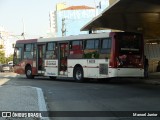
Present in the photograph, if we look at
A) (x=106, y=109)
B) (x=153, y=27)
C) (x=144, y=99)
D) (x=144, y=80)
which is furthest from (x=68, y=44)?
(x=106, y=109)

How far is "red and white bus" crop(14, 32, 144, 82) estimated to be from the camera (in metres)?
25.3

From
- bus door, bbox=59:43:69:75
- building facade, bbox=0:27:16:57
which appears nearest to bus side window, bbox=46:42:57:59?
bus door, bbox=59:43:69:75

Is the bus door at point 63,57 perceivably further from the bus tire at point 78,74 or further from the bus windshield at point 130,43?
the bus windshield at point 130,43

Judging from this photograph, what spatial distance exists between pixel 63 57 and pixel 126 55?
5.66 meters

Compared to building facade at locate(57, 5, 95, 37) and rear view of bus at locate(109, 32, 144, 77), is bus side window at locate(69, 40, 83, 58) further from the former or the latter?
building facade at locate(57, 5, 95, 37)

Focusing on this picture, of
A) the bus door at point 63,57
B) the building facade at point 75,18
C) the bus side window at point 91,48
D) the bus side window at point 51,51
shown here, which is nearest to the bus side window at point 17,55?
the bus side window at point 51,51

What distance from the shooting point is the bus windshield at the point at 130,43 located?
25422 millimetres

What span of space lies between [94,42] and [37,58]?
23.9ft

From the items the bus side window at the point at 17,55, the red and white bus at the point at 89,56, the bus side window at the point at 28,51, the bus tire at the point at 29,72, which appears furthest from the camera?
the bus side window at the point at 17,55

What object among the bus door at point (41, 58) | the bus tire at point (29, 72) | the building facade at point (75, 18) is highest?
the building facade at point (75, 18)

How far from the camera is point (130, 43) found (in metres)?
25.7

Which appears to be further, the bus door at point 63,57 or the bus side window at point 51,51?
the bus side window at point 51,51

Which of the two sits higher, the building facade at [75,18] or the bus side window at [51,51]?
the building facade at [75,18]

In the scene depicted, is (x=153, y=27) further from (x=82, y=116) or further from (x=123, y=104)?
(x=82, y=116)
